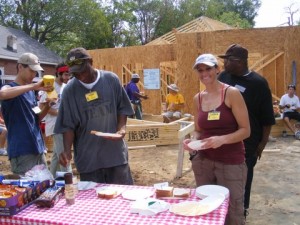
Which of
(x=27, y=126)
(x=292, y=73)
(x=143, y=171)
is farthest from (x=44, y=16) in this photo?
(x=27, y=126)

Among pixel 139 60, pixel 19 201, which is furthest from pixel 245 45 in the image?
pixel 19 201

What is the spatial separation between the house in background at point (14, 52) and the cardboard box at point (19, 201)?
17.4m

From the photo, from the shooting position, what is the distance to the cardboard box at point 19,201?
212 centimetres

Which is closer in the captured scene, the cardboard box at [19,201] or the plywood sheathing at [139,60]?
the cardboard box at [19,201]

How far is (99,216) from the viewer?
212 centimetres

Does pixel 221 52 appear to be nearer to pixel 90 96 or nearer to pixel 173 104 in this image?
pixel 173 104

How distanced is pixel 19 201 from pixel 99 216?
1.75 feet

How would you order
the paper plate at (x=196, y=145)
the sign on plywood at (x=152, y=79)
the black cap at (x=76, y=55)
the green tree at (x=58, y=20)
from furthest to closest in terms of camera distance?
the green tree at (x=58, y=20) < the sign on plywood at (x=152, y=79) < the black cap at (x=76, y=55) < the paper plate at (x=196, y=145)

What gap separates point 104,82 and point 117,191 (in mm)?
964

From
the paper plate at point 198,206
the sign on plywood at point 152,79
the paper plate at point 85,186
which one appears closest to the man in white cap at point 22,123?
the paper plate at point 85,186

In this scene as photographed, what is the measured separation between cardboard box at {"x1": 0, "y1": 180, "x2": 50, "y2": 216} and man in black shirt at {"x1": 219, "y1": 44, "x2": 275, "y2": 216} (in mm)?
1995

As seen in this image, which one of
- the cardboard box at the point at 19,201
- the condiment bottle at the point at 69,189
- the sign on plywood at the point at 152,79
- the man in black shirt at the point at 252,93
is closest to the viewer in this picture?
the cardboard box at the point at 19,201

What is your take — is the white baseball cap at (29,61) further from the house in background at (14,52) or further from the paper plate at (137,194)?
the house in background at (14,52)

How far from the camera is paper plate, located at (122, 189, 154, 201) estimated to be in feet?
7.88
